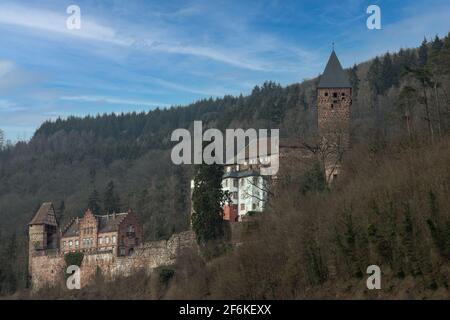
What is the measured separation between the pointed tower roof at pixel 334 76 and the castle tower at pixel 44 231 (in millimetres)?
27244

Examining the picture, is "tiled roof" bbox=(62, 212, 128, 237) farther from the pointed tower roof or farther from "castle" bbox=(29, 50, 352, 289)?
the pointed tower roof

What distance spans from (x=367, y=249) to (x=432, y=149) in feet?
28.2

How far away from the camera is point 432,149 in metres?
43.6

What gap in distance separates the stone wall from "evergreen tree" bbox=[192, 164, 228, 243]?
1426 millimetres

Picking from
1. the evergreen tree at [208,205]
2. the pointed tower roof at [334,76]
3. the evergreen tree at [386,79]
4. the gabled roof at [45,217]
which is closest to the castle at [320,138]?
the pointed tower roof at [334,76]

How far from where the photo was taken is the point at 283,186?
53469mm

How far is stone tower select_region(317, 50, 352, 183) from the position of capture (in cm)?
5472

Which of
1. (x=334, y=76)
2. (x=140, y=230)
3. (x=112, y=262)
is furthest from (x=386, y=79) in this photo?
(x=112, y=262)

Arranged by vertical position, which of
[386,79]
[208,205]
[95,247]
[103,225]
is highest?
[386,79]

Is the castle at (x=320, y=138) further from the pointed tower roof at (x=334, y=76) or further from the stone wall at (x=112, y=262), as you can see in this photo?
the stone wall at (x=112, y=262)

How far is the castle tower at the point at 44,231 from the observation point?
6875 centimetres

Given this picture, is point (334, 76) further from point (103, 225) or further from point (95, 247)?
point (95, 247)

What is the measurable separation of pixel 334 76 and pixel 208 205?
17.6m
